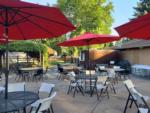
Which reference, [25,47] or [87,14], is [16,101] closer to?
[25,47]

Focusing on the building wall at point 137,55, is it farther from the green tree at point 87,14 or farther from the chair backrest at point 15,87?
the chair backrest at point 15,87

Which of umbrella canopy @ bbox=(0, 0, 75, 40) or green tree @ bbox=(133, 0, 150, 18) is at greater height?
green tree @ bbox=(133, 0, 150, 18)

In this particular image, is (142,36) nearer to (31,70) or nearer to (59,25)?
(59,25)

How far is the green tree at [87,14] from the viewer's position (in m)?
34.8

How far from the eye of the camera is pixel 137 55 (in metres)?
21.7

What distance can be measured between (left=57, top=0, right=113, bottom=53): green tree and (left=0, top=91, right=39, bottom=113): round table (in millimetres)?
29664

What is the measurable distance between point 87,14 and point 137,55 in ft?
48.7

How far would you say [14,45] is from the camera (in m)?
23.4

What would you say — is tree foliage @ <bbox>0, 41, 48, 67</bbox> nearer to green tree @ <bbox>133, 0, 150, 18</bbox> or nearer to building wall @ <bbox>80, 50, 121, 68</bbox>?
building wall @ <bbox>80, 50, 121, 68</bbox>

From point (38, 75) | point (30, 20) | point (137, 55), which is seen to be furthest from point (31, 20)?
point (137, 55)

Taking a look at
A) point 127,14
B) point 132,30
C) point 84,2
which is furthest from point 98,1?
point 132,30

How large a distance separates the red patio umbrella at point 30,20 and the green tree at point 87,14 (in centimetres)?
2778

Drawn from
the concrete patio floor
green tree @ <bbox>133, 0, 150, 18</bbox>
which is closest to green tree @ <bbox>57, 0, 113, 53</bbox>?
green tree @ <bbox>133, 0, 150, 18</bbox>

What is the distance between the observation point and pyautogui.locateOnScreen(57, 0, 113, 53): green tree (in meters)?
34.8
